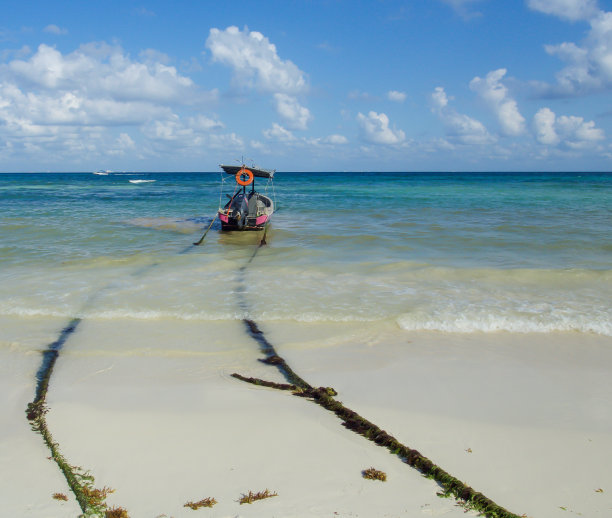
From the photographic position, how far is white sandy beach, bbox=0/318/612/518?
373 centimetres

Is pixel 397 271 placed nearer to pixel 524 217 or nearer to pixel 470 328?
pixel 470 328

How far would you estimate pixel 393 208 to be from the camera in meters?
31.8

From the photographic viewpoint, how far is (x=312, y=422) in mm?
4863

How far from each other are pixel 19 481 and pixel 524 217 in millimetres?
25743

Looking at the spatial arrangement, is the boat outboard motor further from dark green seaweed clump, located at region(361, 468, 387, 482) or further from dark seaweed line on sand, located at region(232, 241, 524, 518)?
dark green seaweed clump, located at region(361, 468, 387, 482)

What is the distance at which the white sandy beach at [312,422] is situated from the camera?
3.73m

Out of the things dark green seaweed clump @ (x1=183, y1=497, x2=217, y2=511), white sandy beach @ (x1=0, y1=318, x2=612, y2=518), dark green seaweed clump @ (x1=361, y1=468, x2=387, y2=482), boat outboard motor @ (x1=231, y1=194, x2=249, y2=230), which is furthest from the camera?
boat outboard motor @ (x1=231, y1=194, x2=249, y2=230)

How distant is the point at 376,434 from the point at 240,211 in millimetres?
16426

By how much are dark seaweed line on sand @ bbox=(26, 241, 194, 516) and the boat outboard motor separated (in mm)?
12689

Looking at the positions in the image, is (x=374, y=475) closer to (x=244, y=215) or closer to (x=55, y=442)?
(x=55, y=442)

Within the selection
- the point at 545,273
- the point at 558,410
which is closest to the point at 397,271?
the point at 545,273

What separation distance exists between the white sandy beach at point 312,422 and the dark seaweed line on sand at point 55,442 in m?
0.07

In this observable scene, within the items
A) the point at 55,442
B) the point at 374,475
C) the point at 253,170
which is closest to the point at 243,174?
the point at 253,170

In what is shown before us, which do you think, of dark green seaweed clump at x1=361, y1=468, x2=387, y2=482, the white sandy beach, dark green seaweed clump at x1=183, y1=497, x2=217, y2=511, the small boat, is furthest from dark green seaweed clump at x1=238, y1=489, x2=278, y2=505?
the small boat
